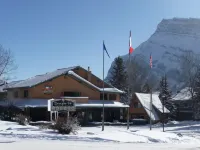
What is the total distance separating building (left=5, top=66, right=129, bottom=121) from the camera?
4778cm

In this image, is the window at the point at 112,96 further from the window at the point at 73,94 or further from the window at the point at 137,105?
the window at the point at 73,94

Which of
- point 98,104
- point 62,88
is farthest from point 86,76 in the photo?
point 98,104

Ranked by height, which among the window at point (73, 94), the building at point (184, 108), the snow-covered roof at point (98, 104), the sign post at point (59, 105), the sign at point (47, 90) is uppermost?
the sign at point (47, 90)

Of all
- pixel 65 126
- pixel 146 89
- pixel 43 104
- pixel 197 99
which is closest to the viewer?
pixel 65 126

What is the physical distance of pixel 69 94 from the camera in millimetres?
52906

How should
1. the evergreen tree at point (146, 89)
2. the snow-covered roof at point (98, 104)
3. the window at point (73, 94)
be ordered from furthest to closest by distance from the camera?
the evergreen tree at point (146, 89) → the window at point (73, 94) → the snow-covered roof at point (98, 104)

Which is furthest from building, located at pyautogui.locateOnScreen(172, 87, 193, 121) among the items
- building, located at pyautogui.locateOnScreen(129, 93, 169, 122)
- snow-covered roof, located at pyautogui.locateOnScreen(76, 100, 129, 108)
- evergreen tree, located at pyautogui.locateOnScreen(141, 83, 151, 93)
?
snow-covered roof, located at pyautogui.locateOnScreen(76, 100, 129, 108)

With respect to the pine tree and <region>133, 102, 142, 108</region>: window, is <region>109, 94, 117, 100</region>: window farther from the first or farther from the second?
the pine tree

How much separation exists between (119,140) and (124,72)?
2353 inches

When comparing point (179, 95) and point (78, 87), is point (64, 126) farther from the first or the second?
point (179, 95)

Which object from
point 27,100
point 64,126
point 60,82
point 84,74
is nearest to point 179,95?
point 84,74

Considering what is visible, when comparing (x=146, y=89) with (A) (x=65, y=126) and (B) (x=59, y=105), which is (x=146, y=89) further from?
(A) (x=65, y=126)

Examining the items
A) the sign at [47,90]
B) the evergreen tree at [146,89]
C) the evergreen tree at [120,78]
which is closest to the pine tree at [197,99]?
the evergreen tree at [120,78]

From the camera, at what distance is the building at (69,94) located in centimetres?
4778
